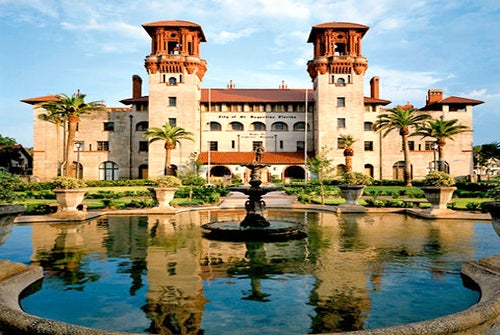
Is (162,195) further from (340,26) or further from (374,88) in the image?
(374,88)

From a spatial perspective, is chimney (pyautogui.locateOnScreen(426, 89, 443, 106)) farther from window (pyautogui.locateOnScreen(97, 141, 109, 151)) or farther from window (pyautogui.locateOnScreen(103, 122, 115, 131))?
window (pyautogui.locateOnScreen(97, 141, 109, 151))

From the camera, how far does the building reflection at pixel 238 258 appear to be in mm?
6012

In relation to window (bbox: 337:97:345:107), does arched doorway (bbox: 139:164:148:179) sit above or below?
below

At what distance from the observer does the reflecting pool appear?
5.57 meters

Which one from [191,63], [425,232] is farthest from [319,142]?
[425,232]

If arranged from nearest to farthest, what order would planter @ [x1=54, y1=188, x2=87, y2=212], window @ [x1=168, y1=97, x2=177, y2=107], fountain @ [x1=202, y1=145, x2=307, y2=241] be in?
fountain @ [x1=202, y1=145, x2=307, y2=241] < planter @ [x1=54, y1=188, x2=87, y2=212] < window @ [x1=168, y1=97, x2=177, y2=107]

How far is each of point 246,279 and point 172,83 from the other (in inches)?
1861

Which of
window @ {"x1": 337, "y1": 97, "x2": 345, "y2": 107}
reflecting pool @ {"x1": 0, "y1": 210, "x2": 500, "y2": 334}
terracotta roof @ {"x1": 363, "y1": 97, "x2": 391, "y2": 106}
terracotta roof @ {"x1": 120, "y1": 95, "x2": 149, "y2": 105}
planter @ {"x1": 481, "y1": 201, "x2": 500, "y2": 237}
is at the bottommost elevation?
reflecting pool @ {"x1": 0, "y1": 210, "x2": 500, "y2": 334}

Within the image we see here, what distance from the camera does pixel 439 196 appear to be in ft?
58.3

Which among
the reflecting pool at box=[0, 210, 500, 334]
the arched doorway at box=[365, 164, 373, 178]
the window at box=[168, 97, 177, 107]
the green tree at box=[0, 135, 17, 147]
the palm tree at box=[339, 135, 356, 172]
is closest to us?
the reflecting pool at box=[0, 210, 500, 334]

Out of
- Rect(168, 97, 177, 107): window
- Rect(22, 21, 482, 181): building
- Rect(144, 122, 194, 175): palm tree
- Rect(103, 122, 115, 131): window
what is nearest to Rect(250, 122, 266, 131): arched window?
Rect(22, 21, 482, 181): building

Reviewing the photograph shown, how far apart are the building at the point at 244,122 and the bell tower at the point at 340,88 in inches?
5.3

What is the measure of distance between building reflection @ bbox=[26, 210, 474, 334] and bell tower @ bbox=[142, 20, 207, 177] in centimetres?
3580

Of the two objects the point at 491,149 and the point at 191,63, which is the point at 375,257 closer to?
the point at 191,63
